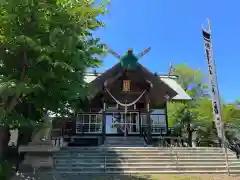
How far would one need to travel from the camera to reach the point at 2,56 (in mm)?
10125

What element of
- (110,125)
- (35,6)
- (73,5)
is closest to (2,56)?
(35,6)

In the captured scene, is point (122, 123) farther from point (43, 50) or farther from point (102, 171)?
point (43, 50)

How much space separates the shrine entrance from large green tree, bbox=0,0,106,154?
9.68 m

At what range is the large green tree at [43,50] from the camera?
8.80 m

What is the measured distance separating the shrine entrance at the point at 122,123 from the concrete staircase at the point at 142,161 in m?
6.88

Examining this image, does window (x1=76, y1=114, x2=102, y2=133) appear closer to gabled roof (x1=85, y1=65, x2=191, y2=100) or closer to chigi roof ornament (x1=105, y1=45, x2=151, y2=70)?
gabled roof (x1=85, y1=65, x2=191, y2=100)

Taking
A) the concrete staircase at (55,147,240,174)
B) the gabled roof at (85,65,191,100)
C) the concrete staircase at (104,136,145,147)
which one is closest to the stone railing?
the concrete staircase at (55,147,240,174)

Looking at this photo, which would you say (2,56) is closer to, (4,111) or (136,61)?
(4,111)

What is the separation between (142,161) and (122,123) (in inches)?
326

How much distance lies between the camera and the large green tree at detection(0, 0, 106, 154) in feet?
28.9

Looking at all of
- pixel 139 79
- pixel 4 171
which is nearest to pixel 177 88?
pixel 139 79

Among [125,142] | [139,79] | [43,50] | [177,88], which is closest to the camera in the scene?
[43,50]

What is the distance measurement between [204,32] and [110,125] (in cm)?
1117

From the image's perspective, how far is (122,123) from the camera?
20.3 meters
